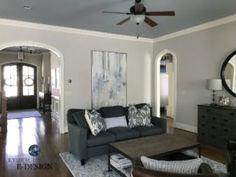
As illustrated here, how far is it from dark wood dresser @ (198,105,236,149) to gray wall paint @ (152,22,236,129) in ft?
2.13

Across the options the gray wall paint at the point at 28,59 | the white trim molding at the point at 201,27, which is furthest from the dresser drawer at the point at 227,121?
the gray wall paint at the point at 28,59

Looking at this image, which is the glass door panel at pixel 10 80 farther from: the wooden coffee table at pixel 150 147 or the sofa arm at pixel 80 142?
the wooden coffee table at pixel 150 147

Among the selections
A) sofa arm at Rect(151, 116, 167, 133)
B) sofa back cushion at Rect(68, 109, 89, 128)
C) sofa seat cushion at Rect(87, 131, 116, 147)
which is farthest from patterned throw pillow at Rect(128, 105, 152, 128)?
sofa back cushion at Rect(68, 109, 89, 128)

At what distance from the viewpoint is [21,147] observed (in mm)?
4480

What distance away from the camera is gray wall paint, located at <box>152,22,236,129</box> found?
16.2ft

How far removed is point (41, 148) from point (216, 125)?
4.01m

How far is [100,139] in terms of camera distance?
12.0ft

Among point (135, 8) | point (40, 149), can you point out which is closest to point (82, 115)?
point (40, 149)

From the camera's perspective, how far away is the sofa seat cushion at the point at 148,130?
4.17m

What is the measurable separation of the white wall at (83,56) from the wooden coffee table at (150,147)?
2973mm

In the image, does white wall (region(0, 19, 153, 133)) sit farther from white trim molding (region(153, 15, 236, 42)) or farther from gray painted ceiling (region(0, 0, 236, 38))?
white trim molding (region(153, 15, 236, 42))

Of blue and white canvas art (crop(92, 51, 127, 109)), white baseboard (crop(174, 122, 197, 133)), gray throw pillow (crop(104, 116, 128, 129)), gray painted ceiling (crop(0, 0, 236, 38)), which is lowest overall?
white baseboard (crop(174, 122, 197, 133))

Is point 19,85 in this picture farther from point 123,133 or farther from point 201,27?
point 201,27

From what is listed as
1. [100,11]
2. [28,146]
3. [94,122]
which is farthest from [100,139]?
[100,11]
